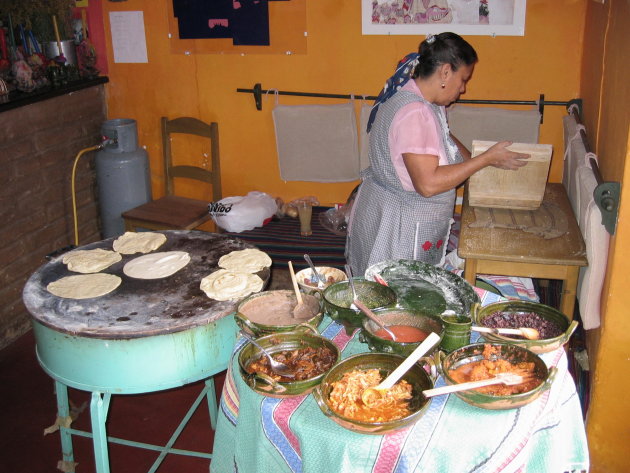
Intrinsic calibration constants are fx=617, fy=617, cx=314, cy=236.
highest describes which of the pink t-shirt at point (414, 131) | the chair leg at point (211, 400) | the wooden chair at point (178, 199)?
the pink t-shirt at point (414, 131)

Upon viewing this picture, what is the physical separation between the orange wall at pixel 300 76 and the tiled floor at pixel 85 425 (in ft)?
→ 6.11

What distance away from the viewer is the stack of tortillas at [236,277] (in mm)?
2588

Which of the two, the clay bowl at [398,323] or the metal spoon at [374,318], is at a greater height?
the metal spoon at [374,318]

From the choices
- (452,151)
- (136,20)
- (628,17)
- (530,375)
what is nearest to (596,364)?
(530,375)

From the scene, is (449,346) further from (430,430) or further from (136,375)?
(136,375)

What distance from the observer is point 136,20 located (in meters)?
4.80

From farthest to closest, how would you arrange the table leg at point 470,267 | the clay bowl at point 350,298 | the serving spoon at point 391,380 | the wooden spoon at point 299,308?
the table leg at point 470,267
the wooden spoon at point 299,308
the clay bowl at point 350,298
the serving spoon at point 391,380

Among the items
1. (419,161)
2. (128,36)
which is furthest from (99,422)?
(128,36)

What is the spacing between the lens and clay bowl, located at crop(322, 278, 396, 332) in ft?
6.99

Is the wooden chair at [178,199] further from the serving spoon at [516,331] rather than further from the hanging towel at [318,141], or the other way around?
the serving spoon at [516,331]

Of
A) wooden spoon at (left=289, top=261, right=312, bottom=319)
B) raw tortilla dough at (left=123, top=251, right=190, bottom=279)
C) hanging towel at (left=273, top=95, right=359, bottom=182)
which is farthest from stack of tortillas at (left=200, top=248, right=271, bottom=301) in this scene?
hanging towel at (left=273, top=95, right=359, bottom=182)

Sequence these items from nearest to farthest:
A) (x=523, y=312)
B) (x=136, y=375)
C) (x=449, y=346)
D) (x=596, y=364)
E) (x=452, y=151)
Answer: (x=449, y=346) < (x=523, y=312) < (x=136, y=375) < (x=596, y=364) < (x=452, y=151)

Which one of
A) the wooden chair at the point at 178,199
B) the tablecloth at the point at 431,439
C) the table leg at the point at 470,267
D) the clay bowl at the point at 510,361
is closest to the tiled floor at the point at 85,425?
the wooden chair at the point at 178,199

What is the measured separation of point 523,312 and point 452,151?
4.01 ft
